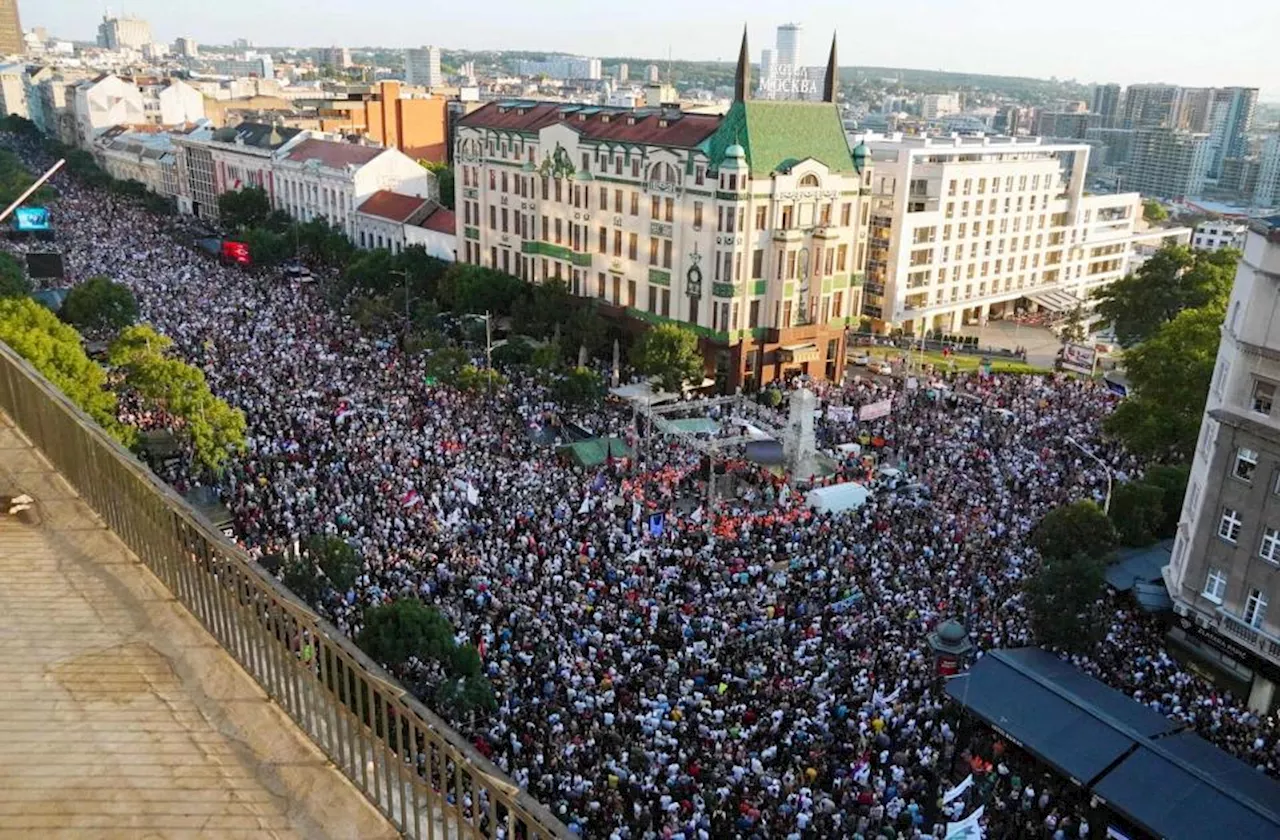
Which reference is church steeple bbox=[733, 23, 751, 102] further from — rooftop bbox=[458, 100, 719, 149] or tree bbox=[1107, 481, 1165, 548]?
tree bbox=[1107, 481, 1165, 548]

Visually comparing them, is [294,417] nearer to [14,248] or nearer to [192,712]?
[192,712]

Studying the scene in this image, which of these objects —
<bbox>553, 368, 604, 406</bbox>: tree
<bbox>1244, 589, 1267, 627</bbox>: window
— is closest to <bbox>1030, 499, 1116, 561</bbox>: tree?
<bbox>1244, 589, 1267, 627</bbox>: window

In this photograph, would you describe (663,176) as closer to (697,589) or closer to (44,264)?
(697,589)

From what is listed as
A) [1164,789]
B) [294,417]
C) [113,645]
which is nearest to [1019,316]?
[294,417]

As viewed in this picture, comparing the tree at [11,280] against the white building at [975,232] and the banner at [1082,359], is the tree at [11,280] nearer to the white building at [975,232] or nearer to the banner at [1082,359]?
the banner at [1082,359]

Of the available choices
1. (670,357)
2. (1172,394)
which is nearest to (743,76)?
(670,357)

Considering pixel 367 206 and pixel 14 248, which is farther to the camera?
pixel 367 206
